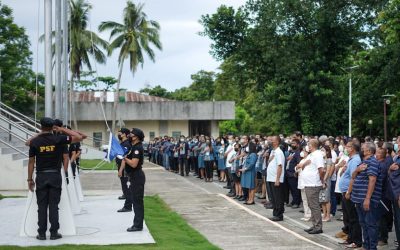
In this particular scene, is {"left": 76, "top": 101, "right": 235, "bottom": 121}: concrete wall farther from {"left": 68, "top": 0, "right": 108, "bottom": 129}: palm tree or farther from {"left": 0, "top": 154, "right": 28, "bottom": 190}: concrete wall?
{"left": 0, "top": 154, "right": 28, "bottom": 190}: concrete wall

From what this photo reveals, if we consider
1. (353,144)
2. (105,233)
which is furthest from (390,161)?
(105,233)

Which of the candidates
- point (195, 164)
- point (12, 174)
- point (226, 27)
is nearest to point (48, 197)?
point (12, 174)

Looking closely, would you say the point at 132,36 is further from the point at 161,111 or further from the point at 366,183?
the point at 366,183

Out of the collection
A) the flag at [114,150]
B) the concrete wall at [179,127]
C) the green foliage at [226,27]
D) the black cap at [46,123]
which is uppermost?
the green foliage at [226,27]

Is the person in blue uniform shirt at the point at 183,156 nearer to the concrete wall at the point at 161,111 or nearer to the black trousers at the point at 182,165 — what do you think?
the black trousers at the point at 182,165

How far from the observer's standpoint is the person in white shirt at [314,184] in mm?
12680

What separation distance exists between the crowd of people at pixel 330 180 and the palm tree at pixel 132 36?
3342 cm

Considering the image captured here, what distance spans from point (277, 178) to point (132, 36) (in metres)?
40.6

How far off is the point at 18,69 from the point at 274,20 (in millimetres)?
23156

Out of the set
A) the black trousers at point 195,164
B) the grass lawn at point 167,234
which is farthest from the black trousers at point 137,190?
the black trousers at point 195,164

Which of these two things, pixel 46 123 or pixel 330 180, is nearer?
pixel 46 123

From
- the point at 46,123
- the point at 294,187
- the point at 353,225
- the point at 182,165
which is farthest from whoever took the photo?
the point at 182,165

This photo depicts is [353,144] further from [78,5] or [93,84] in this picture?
[93,84]

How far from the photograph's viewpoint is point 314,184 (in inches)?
500
